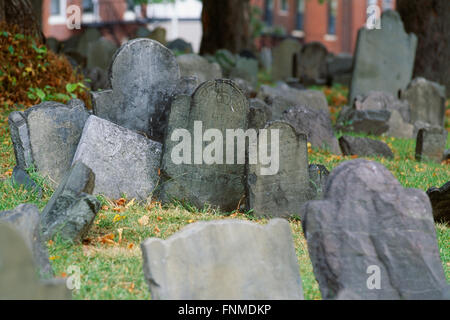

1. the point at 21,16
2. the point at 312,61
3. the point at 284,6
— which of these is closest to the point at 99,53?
the point at 312,61

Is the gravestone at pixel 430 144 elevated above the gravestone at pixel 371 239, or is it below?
below

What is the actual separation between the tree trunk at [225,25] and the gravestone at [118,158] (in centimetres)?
1363

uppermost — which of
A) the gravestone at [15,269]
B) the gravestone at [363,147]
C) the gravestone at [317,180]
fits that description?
the gravestone at [15,269]

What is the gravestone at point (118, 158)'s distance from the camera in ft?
22.4

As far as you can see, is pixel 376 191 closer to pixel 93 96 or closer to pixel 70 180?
pixel 70 180

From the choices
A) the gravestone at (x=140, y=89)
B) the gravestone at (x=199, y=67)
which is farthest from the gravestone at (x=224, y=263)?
the gravestone at (x=199, y=67)

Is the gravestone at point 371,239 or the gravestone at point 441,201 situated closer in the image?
the gravestone at point 371,239

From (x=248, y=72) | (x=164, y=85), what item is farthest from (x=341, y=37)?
(x=164, y=85)

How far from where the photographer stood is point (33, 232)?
457cm

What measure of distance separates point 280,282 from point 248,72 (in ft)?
39.6

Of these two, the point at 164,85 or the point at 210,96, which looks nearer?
the point at 210,96

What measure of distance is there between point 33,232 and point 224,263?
121 centimetres

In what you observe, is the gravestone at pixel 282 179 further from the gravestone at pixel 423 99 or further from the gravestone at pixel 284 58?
the gravestone at pixel 284 58
